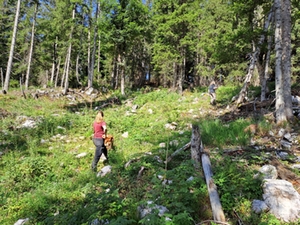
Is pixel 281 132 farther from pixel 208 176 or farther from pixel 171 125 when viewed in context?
pixel 208 176

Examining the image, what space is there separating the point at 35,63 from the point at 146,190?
31.8 metres

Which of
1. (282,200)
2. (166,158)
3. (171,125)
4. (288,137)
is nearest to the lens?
(282,200)

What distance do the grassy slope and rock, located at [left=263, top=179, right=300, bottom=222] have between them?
19 cm

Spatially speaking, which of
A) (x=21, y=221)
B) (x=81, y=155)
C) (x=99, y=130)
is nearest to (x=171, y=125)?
(x=99, y=130)

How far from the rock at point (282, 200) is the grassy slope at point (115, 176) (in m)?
0.19

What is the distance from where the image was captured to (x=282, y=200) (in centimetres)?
342

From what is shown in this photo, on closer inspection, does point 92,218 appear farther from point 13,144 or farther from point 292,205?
point 13,144

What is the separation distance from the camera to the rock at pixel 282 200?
3254 millimetres

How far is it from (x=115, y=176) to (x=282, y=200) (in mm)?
3381

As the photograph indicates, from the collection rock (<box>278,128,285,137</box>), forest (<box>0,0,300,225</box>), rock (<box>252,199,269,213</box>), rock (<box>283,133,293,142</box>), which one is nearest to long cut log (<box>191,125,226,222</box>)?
forest (<box>0,0,300,225</box>)

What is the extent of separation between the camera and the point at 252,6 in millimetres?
10641

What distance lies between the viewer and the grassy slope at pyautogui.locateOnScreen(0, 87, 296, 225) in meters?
3.48

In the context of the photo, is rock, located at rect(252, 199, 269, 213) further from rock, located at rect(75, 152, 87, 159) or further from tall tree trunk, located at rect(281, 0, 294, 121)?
tall tree trunk, located at rect(281, 0, 294, 121)

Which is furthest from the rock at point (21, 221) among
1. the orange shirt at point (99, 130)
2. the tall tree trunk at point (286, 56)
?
the tall tree trunk at point (286, 56)
